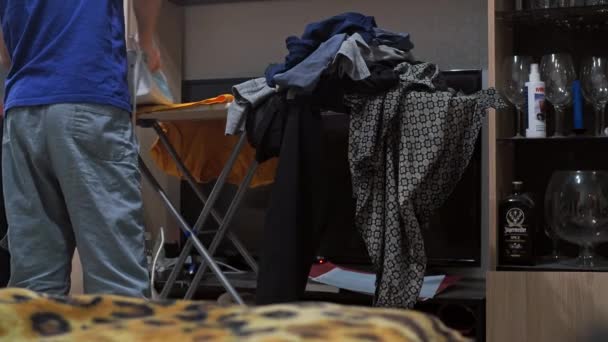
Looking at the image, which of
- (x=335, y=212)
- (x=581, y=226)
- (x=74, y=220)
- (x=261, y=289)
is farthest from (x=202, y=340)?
(x=335, y=212)

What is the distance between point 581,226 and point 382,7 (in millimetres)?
1124

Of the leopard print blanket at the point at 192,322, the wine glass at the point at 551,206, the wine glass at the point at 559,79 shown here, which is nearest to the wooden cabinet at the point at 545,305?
the wine glass at the point at 551,206

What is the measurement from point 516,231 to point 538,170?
0.43 m

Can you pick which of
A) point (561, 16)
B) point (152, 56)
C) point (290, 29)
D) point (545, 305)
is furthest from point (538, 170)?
point (152, 56)

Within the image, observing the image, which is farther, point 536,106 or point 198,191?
point 198,191

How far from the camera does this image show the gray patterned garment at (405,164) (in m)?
1.70

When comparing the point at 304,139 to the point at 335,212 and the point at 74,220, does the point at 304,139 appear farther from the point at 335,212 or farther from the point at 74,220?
the point at 335,212

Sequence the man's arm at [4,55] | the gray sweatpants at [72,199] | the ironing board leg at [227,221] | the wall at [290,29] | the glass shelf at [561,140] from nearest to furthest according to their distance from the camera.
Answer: the gray sweatpants at [72,199], the man's arm at [4,55], the ironing board leg at [227,221], the glass shelf at [561,140], the wall at [290,29]

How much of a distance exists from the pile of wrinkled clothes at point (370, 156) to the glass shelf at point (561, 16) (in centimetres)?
59

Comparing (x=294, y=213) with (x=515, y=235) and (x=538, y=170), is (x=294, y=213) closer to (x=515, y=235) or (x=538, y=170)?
(x=515, y=235)

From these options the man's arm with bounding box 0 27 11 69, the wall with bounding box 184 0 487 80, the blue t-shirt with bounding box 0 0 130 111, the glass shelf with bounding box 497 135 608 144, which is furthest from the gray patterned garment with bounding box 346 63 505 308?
the wall with bounding box 184 0 487 80

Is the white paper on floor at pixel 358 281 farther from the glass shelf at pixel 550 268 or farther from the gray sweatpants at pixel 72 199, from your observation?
the gray sweatpants at pixel 72 199

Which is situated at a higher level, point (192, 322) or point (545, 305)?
point (192, 322)

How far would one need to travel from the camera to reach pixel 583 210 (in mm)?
2111
